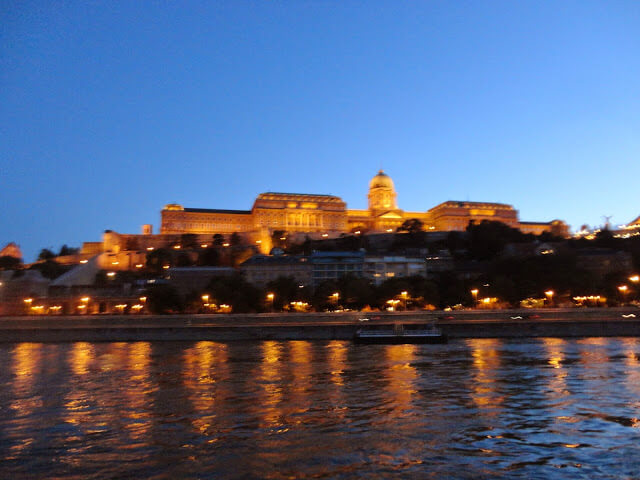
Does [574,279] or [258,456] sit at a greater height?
[574,279]

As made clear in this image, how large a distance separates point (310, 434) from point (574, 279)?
46707 mm

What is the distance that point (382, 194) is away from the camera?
129375 mm

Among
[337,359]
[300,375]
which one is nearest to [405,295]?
[337,359]

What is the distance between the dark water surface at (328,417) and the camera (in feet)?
31.0

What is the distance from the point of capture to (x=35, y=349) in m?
33.3

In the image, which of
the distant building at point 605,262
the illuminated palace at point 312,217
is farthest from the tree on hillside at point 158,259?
the distant building at point 605,262

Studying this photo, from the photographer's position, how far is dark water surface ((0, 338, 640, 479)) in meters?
9.46

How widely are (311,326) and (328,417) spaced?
75.9 feet

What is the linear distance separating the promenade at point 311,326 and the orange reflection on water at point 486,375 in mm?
4558

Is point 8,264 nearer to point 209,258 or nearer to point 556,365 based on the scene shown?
point 209,258

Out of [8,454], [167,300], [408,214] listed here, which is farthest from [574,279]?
[408,214]

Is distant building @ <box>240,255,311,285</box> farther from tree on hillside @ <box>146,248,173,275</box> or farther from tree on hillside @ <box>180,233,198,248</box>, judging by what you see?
tree on hillside @ <box>180,233,198,248</box>

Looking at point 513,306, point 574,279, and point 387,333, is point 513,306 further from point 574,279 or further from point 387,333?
point 387,333

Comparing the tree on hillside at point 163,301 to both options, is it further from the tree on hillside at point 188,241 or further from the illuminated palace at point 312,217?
the illuminated palace at point 312,217
